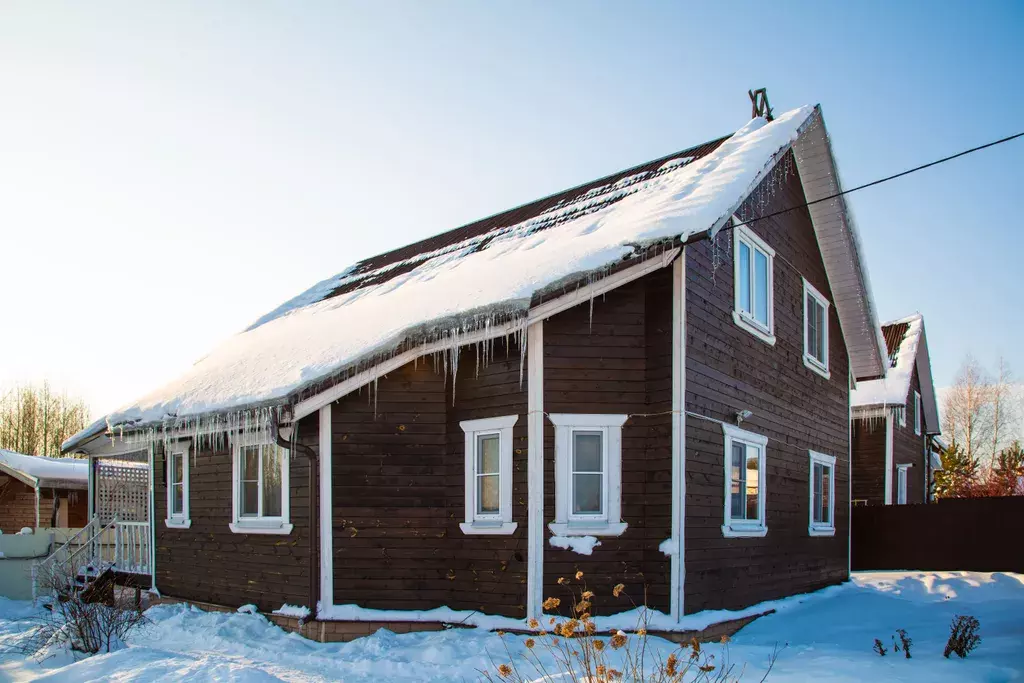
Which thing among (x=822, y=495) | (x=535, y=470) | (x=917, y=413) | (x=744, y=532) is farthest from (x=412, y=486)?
(x=917, y=413)

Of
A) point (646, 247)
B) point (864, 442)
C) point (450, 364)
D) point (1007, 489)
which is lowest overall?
point (1007, 489)

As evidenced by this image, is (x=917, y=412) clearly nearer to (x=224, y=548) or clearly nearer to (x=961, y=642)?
(x=961, y=642)

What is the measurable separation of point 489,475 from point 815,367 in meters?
6.87

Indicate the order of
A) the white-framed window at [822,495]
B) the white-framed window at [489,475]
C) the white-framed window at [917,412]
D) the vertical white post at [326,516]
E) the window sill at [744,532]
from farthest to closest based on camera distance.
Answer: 1. the white-framed window at [917,412]
2. the white-framed window at [822,495]
3. the window sill at [744,532]
4. the vertical white post at [326,516]
5. the white-framed window at [489,475]

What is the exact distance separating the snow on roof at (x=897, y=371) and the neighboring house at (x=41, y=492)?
22.0 metres

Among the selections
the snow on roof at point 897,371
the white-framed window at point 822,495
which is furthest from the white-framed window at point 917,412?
the white-framed window at point 822,495

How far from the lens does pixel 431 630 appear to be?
385 inches

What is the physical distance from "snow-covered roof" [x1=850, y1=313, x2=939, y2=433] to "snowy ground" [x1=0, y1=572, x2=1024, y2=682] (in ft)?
29.5

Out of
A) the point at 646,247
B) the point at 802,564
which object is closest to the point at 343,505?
the point at 646,247

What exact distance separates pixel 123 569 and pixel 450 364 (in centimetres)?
803

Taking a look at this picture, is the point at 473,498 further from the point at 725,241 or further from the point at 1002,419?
the point at 1002,419

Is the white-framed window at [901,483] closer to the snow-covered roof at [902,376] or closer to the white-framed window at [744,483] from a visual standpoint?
the snow-covered roof at [902,376]

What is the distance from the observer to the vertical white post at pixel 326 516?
397 inches

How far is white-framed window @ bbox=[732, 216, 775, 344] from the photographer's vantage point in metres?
11.2
